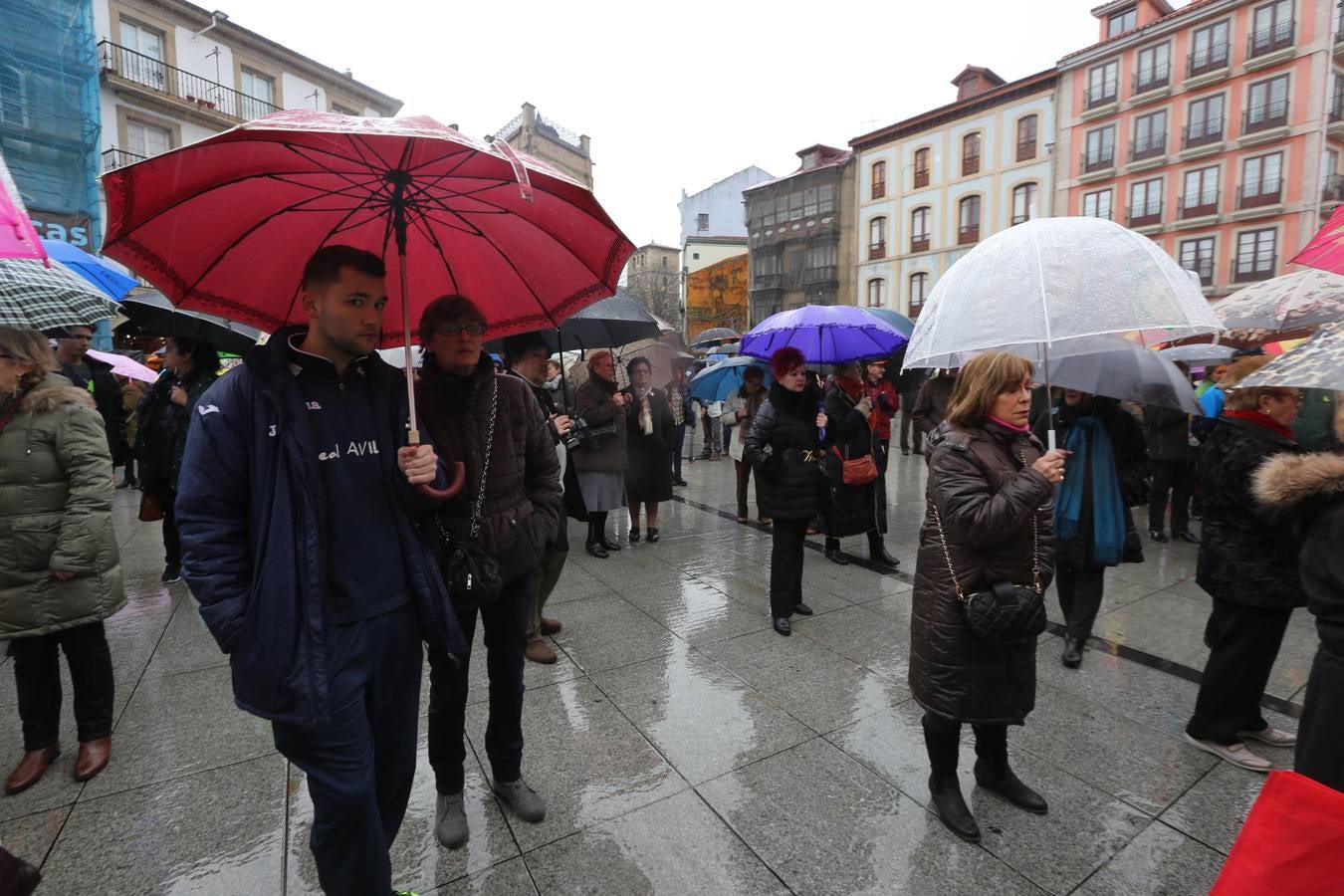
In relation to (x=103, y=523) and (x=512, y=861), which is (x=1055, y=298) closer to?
(x=512, y=861)

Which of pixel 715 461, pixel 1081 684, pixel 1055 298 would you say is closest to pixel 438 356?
pixel 1055 298

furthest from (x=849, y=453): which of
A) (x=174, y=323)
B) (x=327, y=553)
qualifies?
(x=174, y=323)

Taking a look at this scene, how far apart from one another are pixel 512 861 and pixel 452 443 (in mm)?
1556

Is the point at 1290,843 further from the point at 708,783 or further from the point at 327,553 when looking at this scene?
the point at 327,553

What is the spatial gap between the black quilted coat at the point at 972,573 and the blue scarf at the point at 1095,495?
163 cm

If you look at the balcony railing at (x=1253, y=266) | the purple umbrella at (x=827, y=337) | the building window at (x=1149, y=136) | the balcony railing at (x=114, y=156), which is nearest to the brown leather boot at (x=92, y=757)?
the purple umbrella at (x=827, y=337)

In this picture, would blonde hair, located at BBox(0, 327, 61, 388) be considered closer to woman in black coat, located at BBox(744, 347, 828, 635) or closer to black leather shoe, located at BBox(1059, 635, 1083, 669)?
woman in black coat, located at BBox(744, 347, 828, 635)

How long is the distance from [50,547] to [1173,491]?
9120 millimetres

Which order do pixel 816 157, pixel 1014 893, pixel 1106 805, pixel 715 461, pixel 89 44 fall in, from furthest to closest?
pixel 816 157 < pixel 89 44 < pixel 715 461 < pixel 1106 805 < pixel 1014 893

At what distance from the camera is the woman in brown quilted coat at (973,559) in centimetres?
248

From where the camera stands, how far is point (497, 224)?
2.36 meters

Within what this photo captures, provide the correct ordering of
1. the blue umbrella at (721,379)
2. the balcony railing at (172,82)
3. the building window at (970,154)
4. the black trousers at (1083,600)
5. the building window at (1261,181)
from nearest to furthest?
the black trousers at (1083,600), the blue umbrella at (721,379), the balcony railing at (172,82), the building window at (1261,181), the building window at (970,154)

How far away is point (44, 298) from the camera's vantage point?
257cm

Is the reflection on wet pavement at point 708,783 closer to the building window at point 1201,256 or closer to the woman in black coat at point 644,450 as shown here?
the woman in black coat at point 644,450
